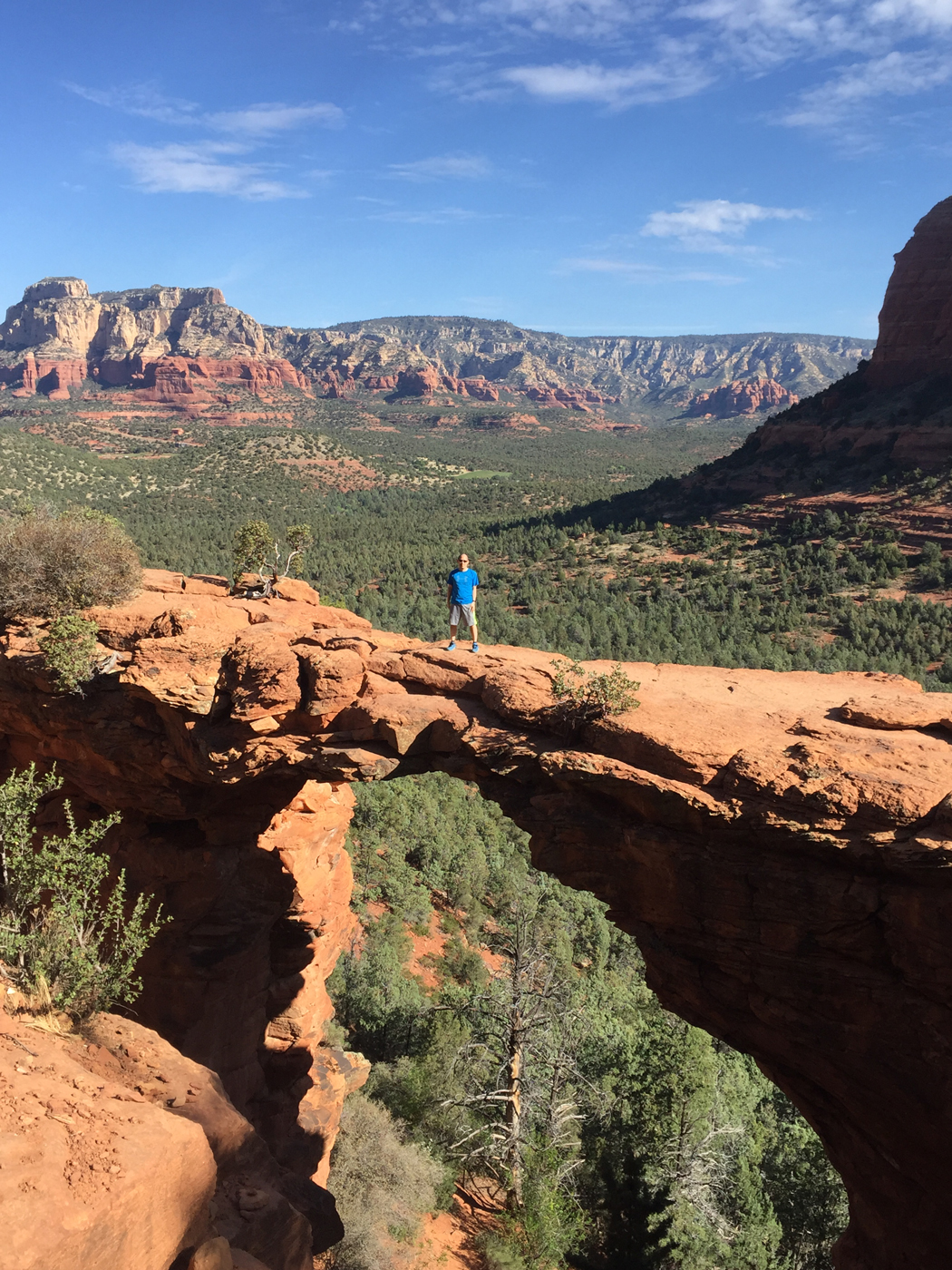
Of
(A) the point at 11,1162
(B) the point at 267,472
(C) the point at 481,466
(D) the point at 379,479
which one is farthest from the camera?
(C) the point at 481,466

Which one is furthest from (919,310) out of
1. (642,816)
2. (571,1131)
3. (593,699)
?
(642,816)

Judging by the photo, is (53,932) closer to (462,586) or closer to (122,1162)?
(122,1162)

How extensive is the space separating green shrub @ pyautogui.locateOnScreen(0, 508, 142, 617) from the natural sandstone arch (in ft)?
1.80

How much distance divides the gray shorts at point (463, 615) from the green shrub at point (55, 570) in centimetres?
535

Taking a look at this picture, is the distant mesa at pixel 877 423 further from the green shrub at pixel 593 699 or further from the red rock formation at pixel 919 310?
the green shrub at pixel 593 699

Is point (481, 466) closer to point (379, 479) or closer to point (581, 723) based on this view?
point (379, 479)

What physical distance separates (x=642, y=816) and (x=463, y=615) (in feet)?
13.5

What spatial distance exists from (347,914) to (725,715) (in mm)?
10091

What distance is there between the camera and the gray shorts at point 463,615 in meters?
10.6

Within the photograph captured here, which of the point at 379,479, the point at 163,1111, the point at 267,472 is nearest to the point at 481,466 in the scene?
the point at 379,479

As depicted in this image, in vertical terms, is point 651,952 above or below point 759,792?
below

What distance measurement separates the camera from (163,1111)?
6.19 meters

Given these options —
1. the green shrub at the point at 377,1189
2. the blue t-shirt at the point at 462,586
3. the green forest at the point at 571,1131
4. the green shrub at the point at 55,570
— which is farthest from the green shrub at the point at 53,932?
the green forest at the point at 571,1131

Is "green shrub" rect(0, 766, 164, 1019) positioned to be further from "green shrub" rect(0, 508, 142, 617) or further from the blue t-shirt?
the blue t-shirt
